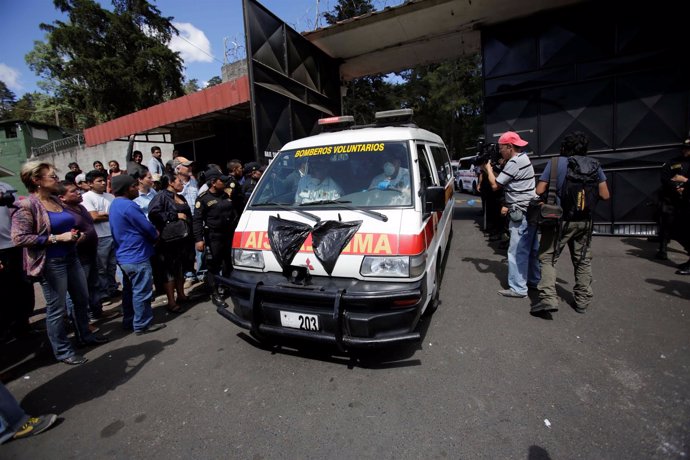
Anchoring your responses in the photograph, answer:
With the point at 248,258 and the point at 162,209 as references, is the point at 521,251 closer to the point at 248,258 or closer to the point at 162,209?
the point at 248,258

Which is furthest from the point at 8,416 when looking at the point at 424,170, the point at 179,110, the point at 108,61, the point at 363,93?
the point at 108,61

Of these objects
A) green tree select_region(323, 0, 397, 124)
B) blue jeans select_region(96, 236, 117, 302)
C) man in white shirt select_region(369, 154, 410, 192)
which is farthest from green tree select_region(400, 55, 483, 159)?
blue jeans select_region(96, 236, 117, 302)

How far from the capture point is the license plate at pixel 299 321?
2.86 m

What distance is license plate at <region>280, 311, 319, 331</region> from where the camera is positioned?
2.86 metres

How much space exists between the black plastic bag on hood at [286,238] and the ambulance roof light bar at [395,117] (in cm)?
257

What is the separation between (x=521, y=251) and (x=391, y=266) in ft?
7.89

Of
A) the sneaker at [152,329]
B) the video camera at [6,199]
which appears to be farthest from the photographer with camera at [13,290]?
the sneaker at [152,329]

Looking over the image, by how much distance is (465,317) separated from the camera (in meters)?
4.06

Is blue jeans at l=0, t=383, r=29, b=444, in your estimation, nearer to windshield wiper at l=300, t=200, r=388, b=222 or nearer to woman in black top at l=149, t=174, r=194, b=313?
woman in black top at l=149, t=174, r=194, b=313

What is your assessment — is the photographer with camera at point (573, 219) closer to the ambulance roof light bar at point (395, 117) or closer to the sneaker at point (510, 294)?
the sneaker at point (510, 294)

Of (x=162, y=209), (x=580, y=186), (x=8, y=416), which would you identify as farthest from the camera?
(x=162, y=209)

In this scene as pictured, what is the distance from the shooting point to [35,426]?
2.55 metres

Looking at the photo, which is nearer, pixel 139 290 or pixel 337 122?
pixel 139 290

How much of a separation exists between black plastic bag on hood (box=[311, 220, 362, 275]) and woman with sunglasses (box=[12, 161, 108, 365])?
8.00 feet
